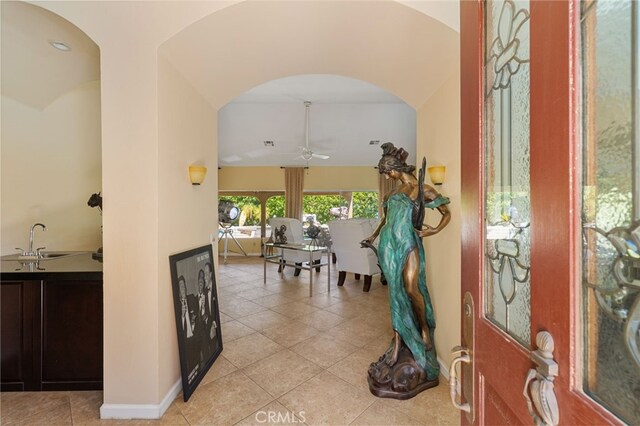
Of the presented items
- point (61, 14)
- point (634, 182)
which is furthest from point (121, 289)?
point (634, 182)

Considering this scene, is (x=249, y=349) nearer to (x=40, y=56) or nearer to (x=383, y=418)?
(x=383, y=418)

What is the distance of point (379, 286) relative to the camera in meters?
4.73

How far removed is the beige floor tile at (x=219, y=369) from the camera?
7.02 ft

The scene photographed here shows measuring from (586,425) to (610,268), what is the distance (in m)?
0.27

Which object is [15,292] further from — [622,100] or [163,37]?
[622,100]

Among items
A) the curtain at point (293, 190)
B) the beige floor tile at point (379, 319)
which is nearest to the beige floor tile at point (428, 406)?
the beige floor tile at point (379, 319)

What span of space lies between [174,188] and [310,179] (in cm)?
600

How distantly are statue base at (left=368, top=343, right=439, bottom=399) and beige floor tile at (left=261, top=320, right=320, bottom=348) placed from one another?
0.99 m

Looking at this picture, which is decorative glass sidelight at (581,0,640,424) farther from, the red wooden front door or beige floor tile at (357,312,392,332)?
beige floor tile at (357,312,392,332)

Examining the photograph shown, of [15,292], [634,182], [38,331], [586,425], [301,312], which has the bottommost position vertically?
[301,312]

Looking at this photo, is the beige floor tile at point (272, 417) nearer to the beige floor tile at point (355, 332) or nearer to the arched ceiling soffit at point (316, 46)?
the beige floor tile at point (355, 332)

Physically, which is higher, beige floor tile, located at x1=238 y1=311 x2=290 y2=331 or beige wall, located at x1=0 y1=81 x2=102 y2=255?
beige wall, located at x1=0 y1=81 x2=102 y2=255

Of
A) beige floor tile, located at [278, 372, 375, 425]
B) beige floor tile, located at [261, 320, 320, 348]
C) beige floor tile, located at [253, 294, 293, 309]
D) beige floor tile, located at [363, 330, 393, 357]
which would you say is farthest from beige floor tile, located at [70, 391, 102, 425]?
beige floor tile, located at [363, 330, 393, 357]

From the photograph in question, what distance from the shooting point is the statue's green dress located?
191 cm
